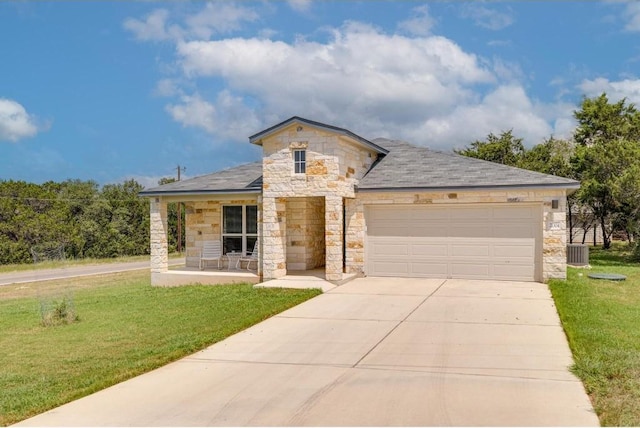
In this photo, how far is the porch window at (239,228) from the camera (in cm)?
1741

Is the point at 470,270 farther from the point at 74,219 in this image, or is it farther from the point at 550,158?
the point at 74,219

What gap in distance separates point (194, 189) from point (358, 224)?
199 inches

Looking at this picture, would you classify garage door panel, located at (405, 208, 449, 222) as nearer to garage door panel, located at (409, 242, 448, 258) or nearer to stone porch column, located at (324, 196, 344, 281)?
garage door panel, located at (409, 242, 448, 258)

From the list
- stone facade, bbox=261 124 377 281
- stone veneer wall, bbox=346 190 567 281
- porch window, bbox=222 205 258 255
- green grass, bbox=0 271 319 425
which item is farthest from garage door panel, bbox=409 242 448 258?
porch window, bbox=222 205 258 255

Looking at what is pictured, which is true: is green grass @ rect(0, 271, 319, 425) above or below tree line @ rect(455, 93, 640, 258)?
below

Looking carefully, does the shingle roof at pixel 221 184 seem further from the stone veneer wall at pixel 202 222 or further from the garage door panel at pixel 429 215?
the garage door panel at pixel 429 215

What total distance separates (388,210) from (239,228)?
504 centimetres

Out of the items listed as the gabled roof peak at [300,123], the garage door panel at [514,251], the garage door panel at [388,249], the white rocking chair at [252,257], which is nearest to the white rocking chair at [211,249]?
the white rocking chair at [252,257]

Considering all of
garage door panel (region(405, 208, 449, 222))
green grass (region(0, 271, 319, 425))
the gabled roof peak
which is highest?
the gabled roof peak

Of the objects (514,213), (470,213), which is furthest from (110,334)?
(514,213)

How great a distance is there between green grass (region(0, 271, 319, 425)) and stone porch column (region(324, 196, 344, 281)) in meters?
1.41

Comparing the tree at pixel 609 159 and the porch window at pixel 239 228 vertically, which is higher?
the tree at pixel 609 159

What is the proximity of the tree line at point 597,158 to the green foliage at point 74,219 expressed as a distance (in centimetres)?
2631

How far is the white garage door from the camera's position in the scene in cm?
1440
